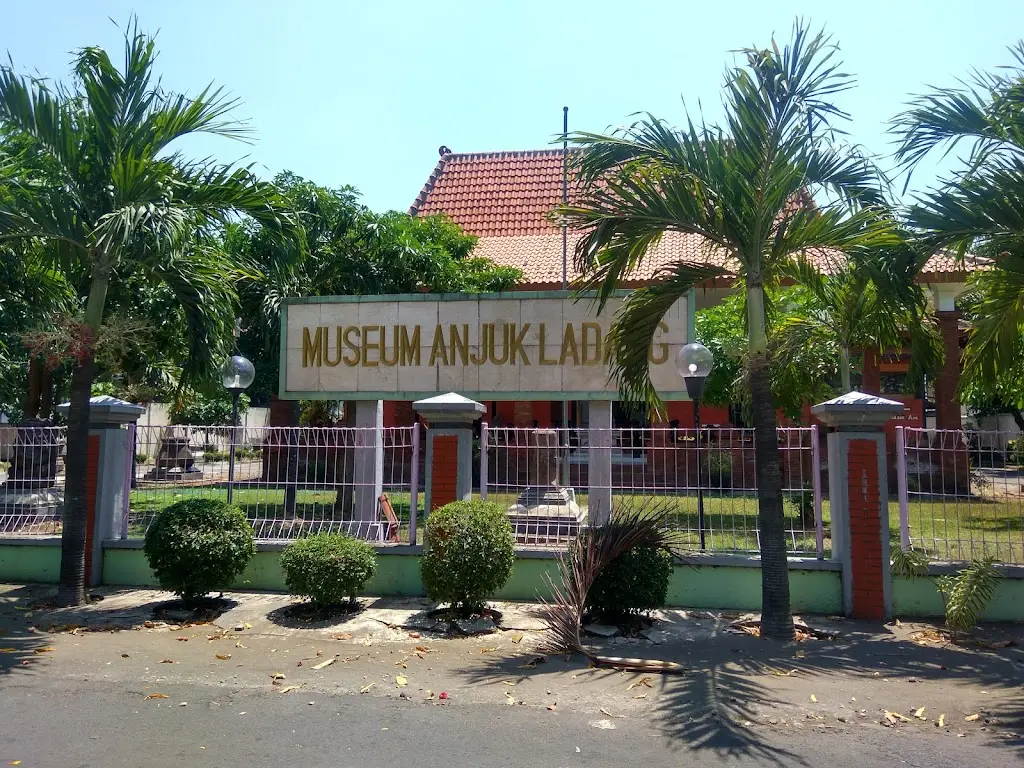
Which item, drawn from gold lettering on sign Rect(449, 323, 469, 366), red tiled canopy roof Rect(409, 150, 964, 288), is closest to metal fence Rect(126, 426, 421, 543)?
gold lettering on sign Rect(449, 323, 469, 366)

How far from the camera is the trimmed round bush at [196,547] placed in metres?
8.54

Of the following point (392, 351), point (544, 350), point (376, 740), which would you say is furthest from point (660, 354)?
point (376, 740)

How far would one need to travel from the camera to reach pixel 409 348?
38.0 feet

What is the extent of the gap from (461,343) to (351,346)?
1658 mm

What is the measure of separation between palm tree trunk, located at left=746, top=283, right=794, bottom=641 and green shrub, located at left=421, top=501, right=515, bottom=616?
8.27 feet

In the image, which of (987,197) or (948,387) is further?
(948,387)

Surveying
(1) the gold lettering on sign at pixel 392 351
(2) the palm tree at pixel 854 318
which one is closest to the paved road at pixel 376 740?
(2) the palm tree at pixel 854 318

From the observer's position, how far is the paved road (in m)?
4.80

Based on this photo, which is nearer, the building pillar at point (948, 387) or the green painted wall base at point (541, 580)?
the green painted wall base at point (541, 580)

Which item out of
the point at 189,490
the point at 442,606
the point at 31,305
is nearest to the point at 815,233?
the point at 442,606

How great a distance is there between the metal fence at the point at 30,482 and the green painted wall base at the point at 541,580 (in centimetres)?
125

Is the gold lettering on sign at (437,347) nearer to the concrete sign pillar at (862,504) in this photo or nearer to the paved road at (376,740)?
the concrete sign pillar at (862,504)

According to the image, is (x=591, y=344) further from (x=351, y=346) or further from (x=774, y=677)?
(x=774, y=677)

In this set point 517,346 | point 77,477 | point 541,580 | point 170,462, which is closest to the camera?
point 77,477
